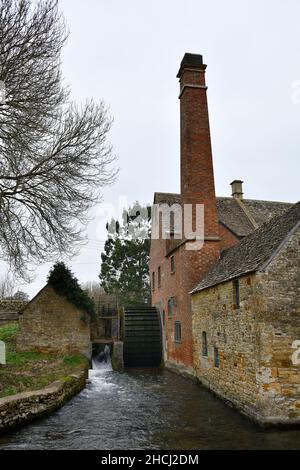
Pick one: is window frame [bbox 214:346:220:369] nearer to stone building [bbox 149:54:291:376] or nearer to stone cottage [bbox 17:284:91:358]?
stone building [bbox 149:54:291:376]

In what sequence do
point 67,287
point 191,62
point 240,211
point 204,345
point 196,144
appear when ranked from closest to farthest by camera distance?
1. point 204,345
2. point 196,144
3. point 191,62
4. point 67,287
5. point 240,211

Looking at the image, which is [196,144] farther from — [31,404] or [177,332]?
[31,404]

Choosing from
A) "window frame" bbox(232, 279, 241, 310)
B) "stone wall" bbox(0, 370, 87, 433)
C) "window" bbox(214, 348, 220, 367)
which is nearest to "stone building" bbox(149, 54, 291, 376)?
"window" bbox(214, 348, 220, 367)

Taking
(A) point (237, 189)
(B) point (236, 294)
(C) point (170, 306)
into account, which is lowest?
Answer: (C) point (170, 306)

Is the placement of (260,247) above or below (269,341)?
above

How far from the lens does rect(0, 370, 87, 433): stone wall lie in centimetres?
813

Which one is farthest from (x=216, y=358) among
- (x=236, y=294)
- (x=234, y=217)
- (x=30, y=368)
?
(x=234, y=217)

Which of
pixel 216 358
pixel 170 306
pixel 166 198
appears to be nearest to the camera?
pixel 216 358

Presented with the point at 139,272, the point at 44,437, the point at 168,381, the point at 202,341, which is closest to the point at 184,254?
the point at 202,341

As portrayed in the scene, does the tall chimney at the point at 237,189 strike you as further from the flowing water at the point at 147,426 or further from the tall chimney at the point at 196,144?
the flowing water at the point at 147,426

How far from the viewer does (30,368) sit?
45.1 ft

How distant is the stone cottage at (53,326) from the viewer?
1766 cm

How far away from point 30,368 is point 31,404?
16.4ft

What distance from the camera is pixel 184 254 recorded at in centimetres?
1552
